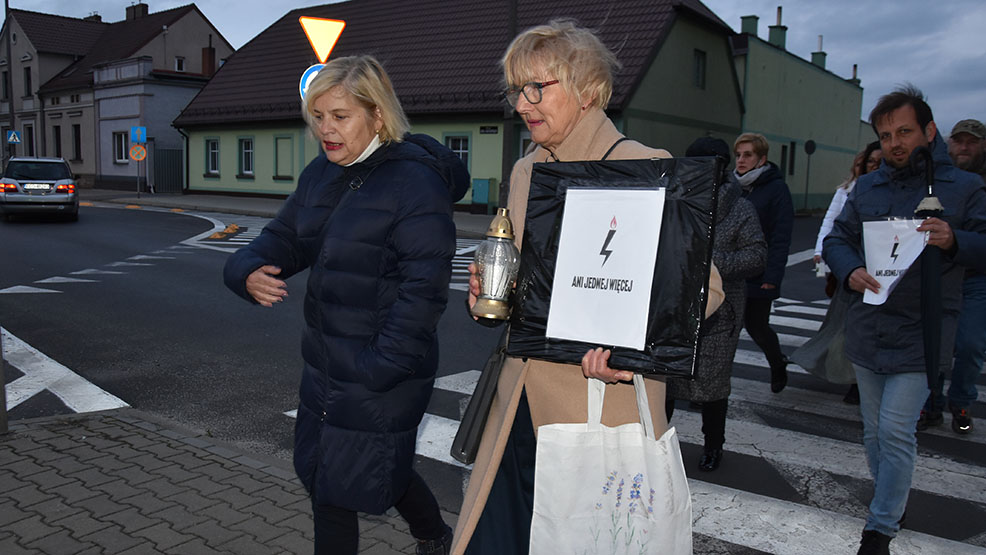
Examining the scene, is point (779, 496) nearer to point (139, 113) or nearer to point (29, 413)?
point (29, 413)

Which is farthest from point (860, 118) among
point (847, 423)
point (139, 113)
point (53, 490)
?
point (53, 490)

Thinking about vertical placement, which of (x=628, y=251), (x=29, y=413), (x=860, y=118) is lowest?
(x=29, y=413)

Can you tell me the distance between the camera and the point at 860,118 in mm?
47219

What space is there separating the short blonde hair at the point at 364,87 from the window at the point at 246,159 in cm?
3172

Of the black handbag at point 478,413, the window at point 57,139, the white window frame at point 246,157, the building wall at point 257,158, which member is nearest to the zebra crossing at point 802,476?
the black handbag at point 478,413

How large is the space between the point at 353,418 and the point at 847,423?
4.42 m

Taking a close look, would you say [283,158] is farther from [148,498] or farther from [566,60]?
[566,60]

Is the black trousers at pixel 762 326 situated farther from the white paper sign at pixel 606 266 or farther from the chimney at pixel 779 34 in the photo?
the chimney at pixel 779 34

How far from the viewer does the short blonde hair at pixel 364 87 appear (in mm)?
2705

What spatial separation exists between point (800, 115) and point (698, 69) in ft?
37.6

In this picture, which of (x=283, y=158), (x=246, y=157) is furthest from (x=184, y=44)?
(x=283, y=158)

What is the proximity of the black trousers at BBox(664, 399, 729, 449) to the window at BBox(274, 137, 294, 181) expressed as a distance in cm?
2822

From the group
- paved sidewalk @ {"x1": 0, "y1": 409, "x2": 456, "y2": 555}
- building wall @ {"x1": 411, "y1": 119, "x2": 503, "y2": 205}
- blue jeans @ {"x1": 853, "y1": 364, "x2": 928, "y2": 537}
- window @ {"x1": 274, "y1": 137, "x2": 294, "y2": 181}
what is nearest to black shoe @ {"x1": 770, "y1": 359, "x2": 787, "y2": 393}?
blue jeans @ {"x1": 853, "y1": 364, "x2": 928, "y2": 537}

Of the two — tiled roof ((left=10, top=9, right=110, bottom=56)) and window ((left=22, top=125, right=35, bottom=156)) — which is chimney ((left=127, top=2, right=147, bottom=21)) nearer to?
tiled roof ((left=10, top=9, right=110, bottom=56))
